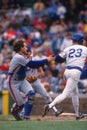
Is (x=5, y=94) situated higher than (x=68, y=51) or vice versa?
(x=68, y=51)

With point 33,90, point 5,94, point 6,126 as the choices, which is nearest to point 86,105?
point 5,94

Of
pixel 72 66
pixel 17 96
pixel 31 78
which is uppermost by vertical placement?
pixel 72 66

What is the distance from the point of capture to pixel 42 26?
2455cm

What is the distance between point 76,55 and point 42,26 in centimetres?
1049

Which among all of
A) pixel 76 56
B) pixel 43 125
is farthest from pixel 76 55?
pixel 43 125

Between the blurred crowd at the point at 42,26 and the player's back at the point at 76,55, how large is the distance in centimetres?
607

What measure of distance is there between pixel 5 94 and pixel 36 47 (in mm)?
3802

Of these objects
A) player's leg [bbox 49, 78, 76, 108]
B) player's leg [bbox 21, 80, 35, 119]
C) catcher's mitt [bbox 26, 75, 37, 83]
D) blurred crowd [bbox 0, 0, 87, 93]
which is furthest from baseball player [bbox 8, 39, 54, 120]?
blurred crowd [bbox 0, 0, 87, 93]

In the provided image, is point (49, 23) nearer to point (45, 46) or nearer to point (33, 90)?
point (45, 46)

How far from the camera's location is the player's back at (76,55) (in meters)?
14.1

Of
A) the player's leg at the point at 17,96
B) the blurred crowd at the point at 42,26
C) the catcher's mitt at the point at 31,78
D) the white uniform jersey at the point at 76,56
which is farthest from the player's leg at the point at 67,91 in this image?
the blurred crowd at the point at 42,26

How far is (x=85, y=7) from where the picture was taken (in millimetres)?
25141

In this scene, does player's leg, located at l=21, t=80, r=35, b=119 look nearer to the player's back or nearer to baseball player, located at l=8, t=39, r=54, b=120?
baseball player, located at l=8, t=39, r=54, b=120

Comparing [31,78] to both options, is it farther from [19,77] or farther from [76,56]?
[76,56]
